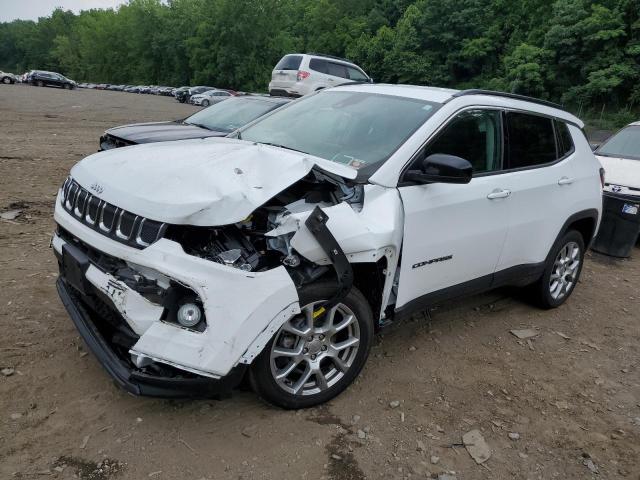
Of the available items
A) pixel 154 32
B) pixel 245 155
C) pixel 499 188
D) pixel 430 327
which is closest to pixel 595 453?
pixel 430 327

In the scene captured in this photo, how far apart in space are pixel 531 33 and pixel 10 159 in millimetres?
45439

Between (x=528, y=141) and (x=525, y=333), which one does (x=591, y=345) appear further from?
(x=528, y=141)

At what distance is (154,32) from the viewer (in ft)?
237

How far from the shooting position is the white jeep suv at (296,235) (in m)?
2.34

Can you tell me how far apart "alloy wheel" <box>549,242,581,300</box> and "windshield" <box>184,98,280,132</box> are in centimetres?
479

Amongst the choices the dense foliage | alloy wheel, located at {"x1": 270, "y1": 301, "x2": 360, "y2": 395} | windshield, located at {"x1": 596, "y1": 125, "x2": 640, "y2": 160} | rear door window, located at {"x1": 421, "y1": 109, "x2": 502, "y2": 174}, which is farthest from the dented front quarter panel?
the dense foliage

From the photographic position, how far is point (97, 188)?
2.70 meters

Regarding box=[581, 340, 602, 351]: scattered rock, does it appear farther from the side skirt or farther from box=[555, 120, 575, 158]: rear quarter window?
box=[555, 120, 575, 158]: rear quarter window

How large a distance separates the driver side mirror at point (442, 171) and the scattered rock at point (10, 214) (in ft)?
15.7

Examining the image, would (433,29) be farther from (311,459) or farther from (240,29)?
(311,459)

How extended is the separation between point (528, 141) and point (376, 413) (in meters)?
2.44

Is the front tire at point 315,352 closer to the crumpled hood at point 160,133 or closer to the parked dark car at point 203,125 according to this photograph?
the parked dark car at point 203,125

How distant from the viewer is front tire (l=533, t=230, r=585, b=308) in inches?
172

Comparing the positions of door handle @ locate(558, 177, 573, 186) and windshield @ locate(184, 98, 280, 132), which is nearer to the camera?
door handle @ locate(558, 177, 573, 186)
